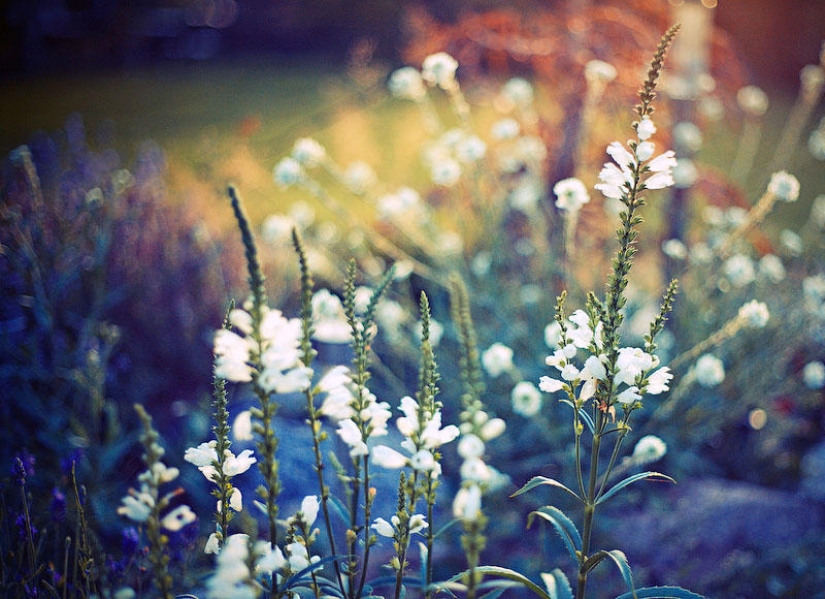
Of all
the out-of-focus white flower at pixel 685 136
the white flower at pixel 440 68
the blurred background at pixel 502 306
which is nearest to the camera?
the white flower at pixel 440 68

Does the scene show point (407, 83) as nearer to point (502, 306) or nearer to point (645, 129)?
point (502, 306)

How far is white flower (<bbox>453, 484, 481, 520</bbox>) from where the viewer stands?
93 centimetres

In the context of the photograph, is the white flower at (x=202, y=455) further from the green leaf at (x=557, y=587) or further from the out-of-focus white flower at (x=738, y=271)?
the out-of-focus white flower at (x=738, y=271)

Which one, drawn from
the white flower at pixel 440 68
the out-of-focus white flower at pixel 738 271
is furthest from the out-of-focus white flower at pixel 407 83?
the out-of-focus white flower at pixel 738 271

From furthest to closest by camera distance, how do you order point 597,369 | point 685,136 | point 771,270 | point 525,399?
1. point 685,136
2. point 771,270
3. point 525,399
4. point 597,369

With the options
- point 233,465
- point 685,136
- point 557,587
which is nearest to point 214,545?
point 233,465

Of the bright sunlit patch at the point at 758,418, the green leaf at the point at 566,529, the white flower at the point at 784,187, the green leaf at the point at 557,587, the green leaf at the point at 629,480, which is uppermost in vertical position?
the white flower at the point at 784,187

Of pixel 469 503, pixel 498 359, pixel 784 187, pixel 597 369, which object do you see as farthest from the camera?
pixel 784 187

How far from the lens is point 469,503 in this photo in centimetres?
94

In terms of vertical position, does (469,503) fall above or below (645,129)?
below

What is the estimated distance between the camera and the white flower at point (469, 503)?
933 mm

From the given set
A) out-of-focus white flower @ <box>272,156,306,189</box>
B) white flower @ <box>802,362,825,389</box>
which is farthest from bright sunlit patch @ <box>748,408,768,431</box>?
out-of-focus white flower @ <box>272,156,306,189</box>

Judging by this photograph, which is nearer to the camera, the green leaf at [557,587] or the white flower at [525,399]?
the green leaf at [557,587]

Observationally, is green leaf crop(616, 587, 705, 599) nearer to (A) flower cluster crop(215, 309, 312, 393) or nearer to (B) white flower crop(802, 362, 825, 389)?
(A) flower cluster crop(215, 309, 312, 393)
